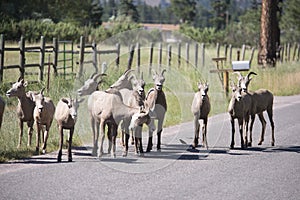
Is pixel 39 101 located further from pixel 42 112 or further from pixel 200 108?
pixel 200 108

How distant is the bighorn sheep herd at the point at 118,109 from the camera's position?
1164cm

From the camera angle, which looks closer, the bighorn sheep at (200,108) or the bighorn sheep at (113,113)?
the bighorn sheep at (113,113)

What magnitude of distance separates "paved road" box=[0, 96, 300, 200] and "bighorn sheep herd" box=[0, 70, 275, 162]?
37cm

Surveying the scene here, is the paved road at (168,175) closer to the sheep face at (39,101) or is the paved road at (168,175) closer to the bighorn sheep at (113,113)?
the bighorn sheep at (113,113)

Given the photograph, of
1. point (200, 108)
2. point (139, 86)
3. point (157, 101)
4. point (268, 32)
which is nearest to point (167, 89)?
point (200, 108)

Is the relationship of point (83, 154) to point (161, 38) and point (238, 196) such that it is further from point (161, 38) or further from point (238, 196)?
point (161, 38)

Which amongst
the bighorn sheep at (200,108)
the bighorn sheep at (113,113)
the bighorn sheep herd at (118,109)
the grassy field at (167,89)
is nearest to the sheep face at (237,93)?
the bighorn sheep herd at (118,109)

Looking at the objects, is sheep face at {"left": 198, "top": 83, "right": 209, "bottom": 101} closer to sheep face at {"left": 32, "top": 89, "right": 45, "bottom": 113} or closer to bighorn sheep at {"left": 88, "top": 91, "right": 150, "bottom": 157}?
bighorn sheep at {"left": 88, "top": 91, "right": 150, "bottom": 157}

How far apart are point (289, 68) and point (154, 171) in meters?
22.2

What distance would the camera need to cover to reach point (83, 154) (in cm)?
1243

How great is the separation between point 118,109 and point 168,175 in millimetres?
1786

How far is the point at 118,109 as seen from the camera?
11.7 m

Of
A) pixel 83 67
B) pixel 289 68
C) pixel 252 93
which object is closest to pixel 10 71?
pixel 83 67

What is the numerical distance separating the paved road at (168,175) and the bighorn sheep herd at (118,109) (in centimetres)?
37
